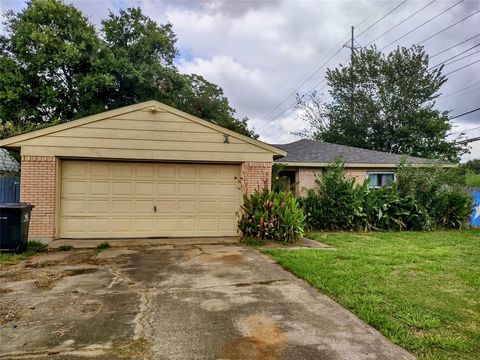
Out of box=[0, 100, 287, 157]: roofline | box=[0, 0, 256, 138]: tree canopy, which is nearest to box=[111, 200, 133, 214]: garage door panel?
box=[0, 100, 287, 157]: roofline

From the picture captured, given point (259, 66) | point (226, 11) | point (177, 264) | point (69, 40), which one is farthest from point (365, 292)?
point (69, 40)

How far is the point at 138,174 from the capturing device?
938cm

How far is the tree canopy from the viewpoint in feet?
61.4

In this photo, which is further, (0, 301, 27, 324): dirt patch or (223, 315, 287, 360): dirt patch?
(0, 301, 27, 324): dirt patch

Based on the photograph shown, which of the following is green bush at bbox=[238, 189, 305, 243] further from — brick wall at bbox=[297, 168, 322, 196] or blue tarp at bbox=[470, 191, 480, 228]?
blue tarp at bbox=[470, 191, 480, 228]

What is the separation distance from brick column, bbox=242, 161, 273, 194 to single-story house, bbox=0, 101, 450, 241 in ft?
0.09

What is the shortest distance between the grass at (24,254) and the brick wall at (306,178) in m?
9.57

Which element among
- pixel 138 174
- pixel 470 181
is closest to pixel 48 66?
pixel 138 174

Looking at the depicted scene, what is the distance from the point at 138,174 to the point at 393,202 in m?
8.73

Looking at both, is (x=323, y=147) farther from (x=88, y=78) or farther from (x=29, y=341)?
(x=29, y=341)

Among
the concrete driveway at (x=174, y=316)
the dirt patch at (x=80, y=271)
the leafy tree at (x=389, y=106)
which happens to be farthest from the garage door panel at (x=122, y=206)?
the leafy tree at (x=389, y=106)

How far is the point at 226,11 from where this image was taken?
11.8 m

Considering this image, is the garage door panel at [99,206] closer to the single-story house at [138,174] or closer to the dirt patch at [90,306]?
the single-story house at [138,174]

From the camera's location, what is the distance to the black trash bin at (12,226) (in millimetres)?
7281
